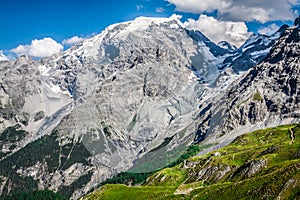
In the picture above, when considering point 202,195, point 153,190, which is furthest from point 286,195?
point 153,190

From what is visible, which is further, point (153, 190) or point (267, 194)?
point (153, 190)

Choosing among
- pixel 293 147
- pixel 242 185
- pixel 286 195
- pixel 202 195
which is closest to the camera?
pixel 286 195

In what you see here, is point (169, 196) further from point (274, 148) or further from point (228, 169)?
point (274, 148)

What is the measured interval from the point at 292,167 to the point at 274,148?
229 feet

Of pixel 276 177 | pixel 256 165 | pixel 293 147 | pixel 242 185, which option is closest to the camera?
pixel 276 177

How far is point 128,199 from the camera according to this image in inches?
7702

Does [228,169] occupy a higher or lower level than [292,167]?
lower

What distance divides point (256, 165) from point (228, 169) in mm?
34955

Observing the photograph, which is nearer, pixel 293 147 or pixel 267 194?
pixel 267 194

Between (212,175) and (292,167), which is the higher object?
(292,167)

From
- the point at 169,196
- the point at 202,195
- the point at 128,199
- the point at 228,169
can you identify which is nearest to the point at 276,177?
the point at 202,195

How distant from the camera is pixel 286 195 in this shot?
105750 millimetres

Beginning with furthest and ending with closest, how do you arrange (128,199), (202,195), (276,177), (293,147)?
(128,199) → (293,147) → (202,195) → (276,177)

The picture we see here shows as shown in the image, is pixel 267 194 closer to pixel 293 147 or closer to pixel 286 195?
pixel 286 195
